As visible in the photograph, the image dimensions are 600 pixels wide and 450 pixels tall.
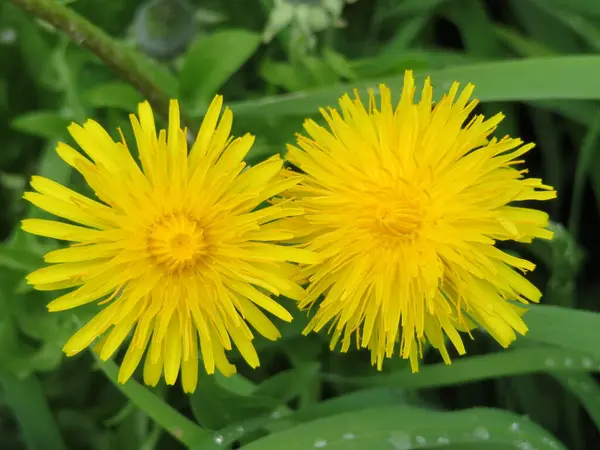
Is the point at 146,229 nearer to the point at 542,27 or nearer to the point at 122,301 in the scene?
the point at 122,301

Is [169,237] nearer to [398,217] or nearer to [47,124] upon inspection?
[398,217]

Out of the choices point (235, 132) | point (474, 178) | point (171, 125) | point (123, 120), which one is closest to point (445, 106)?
point (474, 178)

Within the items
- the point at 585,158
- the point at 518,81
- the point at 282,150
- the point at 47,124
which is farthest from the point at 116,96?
the point at 585,158

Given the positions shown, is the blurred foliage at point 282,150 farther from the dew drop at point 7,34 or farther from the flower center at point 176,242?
the flower center at point 176,242

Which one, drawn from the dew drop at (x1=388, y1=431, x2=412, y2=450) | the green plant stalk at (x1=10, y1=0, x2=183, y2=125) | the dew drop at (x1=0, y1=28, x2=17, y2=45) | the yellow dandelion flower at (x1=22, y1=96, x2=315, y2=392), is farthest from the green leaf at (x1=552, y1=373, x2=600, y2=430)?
the dew drop at (x1=0, y1=28, x2=17, y2=45)

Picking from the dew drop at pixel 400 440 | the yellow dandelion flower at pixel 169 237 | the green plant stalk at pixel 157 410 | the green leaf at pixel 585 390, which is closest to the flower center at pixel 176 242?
the yellow dandelion flower at pixel 169 237

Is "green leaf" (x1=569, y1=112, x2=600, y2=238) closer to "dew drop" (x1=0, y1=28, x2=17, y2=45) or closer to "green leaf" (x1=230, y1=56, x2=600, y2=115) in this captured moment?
"green leaf" (x1=230, y1=56, x2=600, y2=115)
